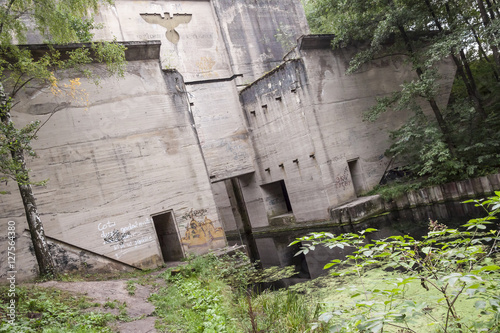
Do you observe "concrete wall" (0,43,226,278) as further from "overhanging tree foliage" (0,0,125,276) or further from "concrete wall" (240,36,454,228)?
"concrete wall" (240,36,454,228)

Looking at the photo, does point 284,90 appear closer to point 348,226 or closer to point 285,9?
point 348,226

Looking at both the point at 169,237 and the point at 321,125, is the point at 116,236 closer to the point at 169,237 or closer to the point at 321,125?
the point at 169,237

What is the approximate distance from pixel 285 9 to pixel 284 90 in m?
7.83

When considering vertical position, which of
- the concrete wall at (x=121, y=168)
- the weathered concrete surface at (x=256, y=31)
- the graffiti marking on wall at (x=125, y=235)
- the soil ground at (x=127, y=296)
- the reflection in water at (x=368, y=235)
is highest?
the weathered concrete surface at (x=256, y=31)

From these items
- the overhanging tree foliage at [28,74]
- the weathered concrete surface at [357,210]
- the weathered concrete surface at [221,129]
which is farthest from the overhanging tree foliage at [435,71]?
the overhanging tree foliage at [28,74]

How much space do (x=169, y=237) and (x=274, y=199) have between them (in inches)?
277

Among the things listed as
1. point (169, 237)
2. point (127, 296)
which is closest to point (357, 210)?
point (169, 237)

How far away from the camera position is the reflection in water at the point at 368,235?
9906 millimetres

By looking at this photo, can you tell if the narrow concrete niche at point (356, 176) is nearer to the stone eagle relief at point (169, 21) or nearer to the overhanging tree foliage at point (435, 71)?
the overhanging tree foliage at point (435, 71)

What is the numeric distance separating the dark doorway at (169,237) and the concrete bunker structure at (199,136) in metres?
0.06

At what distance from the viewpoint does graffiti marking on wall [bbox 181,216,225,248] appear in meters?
12.0

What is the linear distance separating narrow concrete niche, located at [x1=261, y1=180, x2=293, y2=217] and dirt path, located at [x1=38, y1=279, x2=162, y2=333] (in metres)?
9.30

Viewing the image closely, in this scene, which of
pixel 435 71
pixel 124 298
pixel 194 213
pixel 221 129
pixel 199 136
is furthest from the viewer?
pixel 221 129

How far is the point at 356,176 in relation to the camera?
52.1 ft
